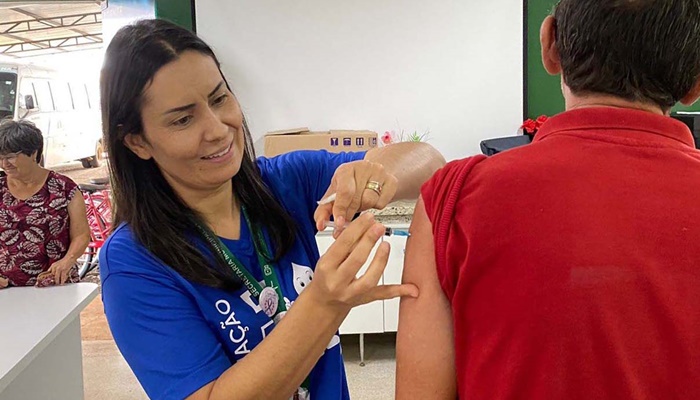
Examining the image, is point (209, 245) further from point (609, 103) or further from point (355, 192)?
point (609, 103)

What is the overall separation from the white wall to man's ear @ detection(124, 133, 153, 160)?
8.67 ft

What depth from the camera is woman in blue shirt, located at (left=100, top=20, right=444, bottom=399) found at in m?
0.86

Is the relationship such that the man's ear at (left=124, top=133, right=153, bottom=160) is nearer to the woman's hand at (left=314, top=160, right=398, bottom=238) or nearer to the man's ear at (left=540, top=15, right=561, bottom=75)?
the woman's hand at (left=314, top=160, right=398, bottom=238)

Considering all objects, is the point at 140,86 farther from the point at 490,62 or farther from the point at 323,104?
the point at 490,62

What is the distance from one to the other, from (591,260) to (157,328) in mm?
678

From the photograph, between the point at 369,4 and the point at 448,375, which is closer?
the point at 448,375

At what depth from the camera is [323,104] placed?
3.71 m

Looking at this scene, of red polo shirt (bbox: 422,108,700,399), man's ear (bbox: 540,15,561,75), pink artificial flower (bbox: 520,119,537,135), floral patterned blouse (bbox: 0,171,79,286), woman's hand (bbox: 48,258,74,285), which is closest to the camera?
red polo shirt (bbox: 422,108,700,399)

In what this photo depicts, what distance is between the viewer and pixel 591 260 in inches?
28.3

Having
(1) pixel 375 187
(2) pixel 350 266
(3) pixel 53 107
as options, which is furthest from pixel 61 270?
(3) pixel 53 107

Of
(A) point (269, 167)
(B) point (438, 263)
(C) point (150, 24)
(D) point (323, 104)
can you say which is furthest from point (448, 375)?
(D) point (323, 104)

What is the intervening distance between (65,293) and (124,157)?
1481 millimetres

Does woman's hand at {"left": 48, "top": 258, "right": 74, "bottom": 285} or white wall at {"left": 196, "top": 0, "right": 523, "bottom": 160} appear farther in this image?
white wall at {"left": 196, "top": 0, "right": 523, "bottom": 160}

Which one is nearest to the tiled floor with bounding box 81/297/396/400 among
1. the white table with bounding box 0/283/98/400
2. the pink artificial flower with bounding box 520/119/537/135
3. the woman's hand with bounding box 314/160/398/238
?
the white table with bounding box 0/283/98/400
